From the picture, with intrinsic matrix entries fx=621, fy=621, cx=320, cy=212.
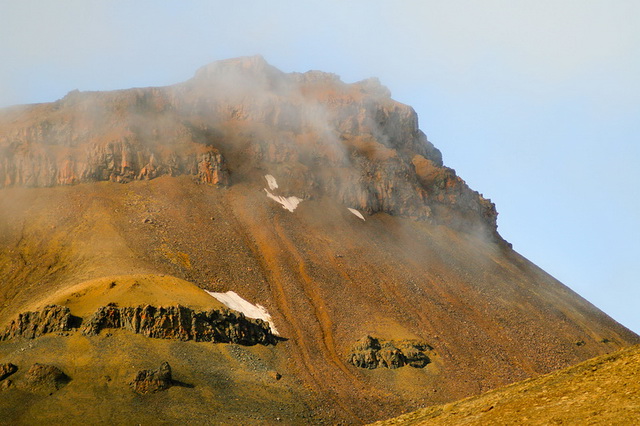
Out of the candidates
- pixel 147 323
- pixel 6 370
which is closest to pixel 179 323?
pixel 147 323

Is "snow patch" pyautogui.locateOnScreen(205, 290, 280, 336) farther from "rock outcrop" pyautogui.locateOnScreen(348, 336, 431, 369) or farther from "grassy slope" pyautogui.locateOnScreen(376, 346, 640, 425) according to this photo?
"grassy slope" pyautogui.locateOnScreen(376, 346, 640, 425)

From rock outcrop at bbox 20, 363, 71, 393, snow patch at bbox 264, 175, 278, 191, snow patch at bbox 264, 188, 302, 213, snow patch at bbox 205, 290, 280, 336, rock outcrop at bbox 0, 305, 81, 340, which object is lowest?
rock outcrop at bbox 20, 363, 71, 393

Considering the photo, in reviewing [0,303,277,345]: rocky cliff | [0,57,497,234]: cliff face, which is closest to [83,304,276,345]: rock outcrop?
[0,303,277,345]: rocky cliff

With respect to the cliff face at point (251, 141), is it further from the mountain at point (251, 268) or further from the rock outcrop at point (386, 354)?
the rock outcrop at point (386, 354)

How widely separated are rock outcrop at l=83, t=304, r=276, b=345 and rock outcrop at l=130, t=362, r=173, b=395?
830 centimetres

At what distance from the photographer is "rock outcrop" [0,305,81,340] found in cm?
6309

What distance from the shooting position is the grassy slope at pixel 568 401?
22.5 m

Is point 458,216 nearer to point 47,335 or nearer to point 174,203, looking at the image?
point 174,203

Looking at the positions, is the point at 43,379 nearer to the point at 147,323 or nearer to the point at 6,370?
the point at 6,370

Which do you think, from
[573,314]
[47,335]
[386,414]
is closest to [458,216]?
[573,314]

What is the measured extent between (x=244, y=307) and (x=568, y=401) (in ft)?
200

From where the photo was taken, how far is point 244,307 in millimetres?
82062

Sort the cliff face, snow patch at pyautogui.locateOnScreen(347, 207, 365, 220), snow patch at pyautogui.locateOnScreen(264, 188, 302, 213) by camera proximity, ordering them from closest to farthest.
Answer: the cliff face, snow patch at pyautogui.locateOnScreen(264, 188, 302, 213), snow patch at pyautogui.locateOnScreen(347, 207, 365, 220)

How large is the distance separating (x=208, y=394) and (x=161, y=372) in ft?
16.4
